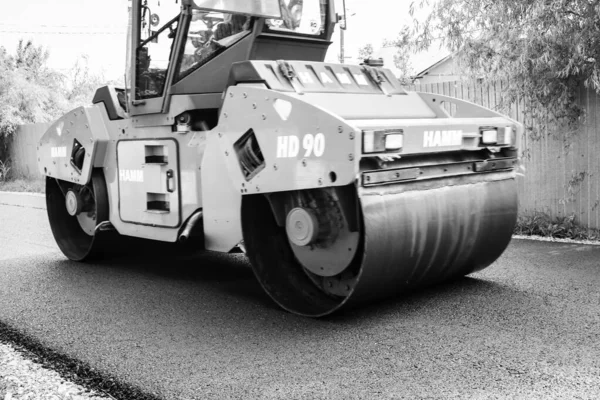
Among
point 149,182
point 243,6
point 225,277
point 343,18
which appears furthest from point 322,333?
point 343,18

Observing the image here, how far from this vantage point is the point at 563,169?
24.8ft

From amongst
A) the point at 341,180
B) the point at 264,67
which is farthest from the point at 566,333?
the point at 264,67

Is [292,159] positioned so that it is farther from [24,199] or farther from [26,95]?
[26,95]

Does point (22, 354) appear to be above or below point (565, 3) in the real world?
below

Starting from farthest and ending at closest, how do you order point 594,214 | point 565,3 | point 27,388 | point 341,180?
point 594,214, point 565,3, point 341,180, point 27,388

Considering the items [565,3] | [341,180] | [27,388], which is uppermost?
[565,3]

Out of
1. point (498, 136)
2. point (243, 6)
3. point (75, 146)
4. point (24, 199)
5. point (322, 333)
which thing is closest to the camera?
point (322, 333)

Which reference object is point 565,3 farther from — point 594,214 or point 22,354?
point 22,354

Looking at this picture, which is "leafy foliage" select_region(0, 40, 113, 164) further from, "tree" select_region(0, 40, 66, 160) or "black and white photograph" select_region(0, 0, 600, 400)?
"black and white photograph" select_region(0, 0, 600, 400)

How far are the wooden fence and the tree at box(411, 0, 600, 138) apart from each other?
158 mm

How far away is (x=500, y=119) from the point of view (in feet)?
15.8

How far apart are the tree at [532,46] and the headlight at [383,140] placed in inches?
136

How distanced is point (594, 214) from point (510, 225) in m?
2.97

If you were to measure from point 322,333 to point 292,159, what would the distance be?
1.02 metres
